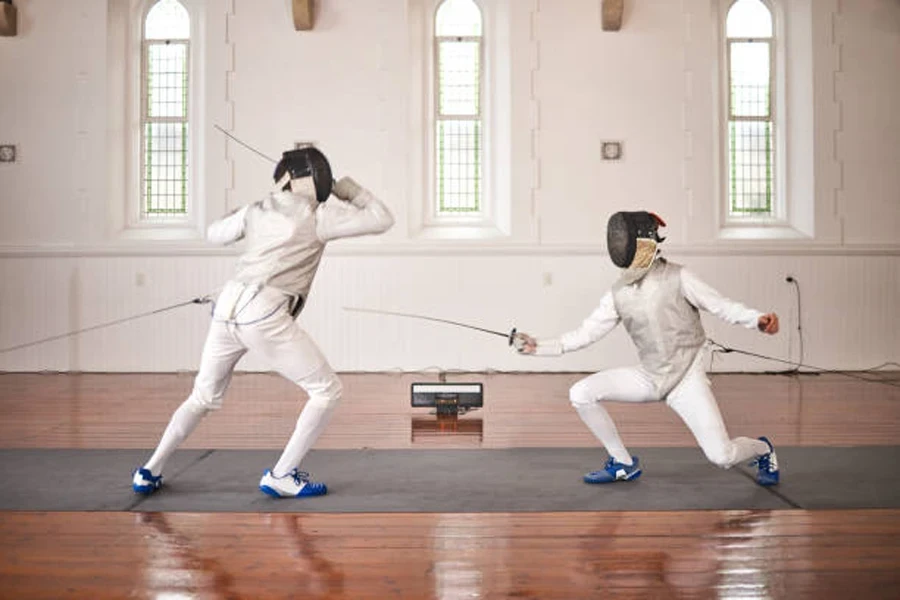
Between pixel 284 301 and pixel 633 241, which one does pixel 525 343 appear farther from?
pixel 284 301

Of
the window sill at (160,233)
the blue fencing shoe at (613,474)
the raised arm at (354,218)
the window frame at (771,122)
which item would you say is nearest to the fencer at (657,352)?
the blue fencing shoe at (613,474)

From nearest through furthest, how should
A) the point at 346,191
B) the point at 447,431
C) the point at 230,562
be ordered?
the point at 230,562
the point at 346,191
the point at 447,431

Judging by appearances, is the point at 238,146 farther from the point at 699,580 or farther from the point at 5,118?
the point at 699,580

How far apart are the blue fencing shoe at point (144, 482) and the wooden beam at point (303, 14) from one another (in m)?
5.60

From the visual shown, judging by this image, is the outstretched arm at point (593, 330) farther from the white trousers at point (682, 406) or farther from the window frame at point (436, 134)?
the window frame at point (436, 134)

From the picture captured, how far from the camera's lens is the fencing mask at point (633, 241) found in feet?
11.0

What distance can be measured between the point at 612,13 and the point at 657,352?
5.33 m

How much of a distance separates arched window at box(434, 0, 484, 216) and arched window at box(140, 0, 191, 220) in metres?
2.43

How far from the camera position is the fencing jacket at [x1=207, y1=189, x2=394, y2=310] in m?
3.17

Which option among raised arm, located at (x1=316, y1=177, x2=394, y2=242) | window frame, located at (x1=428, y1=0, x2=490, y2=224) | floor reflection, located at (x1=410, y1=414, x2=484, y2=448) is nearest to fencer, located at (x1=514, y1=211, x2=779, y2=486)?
raised arm, located at (x1=316, y1=177, x2=394, y2=242)

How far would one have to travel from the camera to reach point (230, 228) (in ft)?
10.9

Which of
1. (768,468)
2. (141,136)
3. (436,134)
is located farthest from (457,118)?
(768,468)

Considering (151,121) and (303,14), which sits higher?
(303,14)

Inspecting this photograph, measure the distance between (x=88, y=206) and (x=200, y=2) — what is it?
87.9 inches
